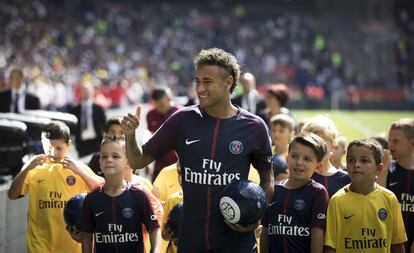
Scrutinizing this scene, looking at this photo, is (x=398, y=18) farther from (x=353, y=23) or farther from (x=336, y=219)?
(x=336, y=219)

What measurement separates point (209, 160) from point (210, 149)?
0.07 metres

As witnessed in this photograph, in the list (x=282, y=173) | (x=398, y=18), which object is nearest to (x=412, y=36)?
(x=398, y=18)

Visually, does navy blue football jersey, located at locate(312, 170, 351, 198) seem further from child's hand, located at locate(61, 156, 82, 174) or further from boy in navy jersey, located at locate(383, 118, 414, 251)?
child's hand, located at locate(61, 156, 82, 174)

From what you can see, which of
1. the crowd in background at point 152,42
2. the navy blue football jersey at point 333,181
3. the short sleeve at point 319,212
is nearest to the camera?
the short sleeve at point 319,212

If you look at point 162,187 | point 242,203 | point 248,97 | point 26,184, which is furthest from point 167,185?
point 248,97

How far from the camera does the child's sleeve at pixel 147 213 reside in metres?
5.75

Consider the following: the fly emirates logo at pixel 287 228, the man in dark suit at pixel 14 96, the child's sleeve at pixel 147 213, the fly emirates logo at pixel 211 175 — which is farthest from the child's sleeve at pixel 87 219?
the man in dark suit at pixel 14 96

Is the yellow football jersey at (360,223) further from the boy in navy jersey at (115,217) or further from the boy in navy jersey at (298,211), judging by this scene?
the boy in navy jersey at (115,217)

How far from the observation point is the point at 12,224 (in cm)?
721

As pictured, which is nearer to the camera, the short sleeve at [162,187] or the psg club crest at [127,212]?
the psg club crest at [127,212]

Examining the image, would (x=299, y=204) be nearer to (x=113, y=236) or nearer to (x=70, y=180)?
(x=113, y=236)

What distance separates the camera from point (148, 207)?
19.0ft

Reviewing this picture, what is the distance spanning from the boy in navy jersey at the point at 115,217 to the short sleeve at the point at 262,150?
3.58ft

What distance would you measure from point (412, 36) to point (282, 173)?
51.7 metres
